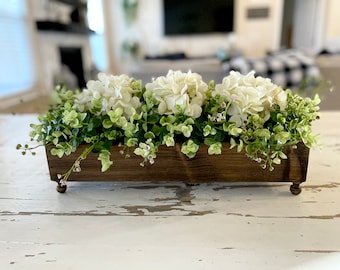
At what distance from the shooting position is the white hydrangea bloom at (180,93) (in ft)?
1.64

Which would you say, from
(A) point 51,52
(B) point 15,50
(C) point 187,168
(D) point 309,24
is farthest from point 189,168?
(D) point 309,24

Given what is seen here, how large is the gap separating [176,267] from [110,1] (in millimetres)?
5674

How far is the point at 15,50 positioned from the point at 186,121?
2.48 meters

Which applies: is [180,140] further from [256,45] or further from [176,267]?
[256,45]

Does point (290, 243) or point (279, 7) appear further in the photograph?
point (279, 7)

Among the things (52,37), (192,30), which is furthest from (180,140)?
(192,30)

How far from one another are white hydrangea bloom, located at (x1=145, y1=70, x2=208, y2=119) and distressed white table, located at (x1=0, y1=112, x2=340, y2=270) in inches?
6.3

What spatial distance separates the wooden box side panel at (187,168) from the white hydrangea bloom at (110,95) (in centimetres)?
8

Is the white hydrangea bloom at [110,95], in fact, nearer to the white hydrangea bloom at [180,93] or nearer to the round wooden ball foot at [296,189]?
the white hydrangea bloom at [180,93]

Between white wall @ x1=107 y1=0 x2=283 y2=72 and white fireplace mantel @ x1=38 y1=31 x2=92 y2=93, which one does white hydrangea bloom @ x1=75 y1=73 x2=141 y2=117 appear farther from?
white wall @ x1=107 y1=0 x2=283 y2=72

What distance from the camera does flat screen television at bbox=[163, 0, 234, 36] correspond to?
16.4 ft

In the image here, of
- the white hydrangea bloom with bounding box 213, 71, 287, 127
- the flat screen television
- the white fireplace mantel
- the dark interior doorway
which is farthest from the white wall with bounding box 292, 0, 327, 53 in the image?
the white hydrangea bloom with bounding box 213, 71, 287, 127

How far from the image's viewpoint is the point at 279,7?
16.5 feet

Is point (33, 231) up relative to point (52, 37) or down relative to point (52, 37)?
down
